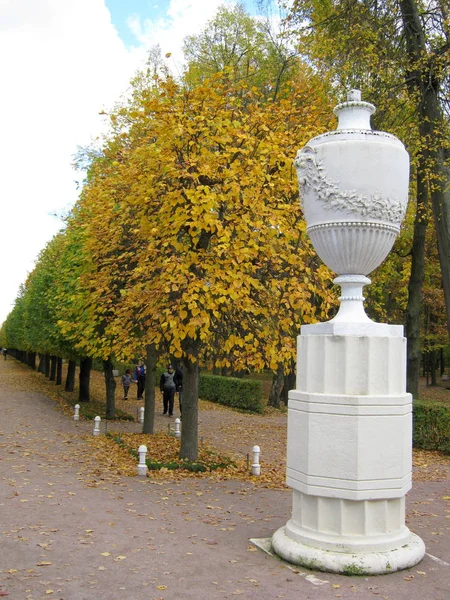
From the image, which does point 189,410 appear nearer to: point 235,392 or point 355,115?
point 355,115

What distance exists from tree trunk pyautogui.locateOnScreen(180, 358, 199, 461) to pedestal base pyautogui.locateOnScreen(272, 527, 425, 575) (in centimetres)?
594

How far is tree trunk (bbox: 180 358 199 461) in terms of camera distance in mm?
12055

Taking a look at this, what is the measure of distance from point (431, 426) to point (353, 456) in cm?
1027

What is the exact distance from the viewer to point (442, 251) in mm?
14414

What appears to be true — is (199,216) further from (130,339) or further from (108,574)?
(108,574)

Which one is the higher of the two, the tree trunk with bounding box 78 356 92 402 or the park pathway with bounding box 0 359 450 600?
the tree trunk with bounding box 78 356 92 402

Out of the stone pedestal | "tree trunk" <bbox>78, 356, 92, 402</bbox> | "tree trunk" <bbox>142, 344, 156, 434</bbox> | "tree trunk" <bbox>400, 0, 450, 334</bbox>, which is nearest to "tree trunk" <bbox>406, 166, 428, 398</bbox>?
"tree trunk" <bbox>400, 0, 450, 334</bbox>

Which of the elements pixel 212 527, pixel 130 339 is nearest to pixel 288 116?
pixel 130 339

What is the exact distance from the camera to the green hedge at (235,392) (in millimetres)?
25719

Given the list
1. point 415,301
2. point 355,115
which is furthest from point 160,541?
point 415,301

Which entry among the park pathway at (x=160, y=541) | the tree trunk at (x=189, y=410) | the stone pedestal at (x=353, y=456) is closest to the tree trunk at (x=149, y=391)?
the tree trunk at (x=189, y=410)

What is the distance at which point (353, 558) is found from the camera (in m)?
5.84

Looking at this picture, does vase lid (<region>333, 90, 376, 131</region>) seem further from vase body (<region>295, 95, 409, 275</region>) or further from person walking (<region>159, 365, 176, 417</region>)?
person walking (<region>159, 365, 176, 417</region>)

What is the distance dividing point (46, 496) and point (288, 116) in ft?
27.3
